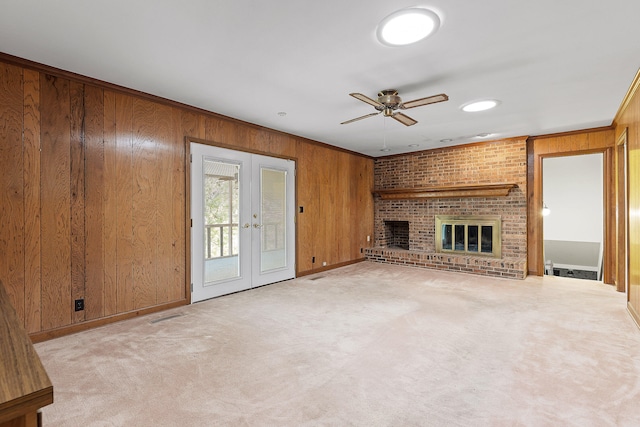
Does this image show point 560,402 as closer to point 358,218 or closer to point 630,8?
point 630,8

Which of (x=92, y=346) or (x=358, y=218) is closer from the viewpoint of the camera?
(x=92, y=346)

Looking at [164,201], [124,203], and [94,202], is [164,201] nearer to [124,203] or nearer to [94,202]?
[124,203]

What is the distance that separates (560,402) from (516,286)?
3120mm

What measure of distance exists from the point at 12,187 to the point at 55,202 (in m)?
0.30

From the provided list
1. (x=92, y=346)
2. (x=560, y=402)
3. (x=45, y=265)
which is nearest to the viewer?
(x=560, y=402)

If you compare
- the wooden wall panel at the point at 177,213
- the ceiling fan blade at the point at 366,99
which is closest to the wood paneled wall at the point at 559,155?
the ceiling fan blade at the point at 366,99

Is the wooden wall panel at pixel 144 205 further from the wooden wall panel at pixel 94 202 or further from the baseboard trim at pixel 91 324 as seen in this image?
the wooden wall panel at pixel 94 202

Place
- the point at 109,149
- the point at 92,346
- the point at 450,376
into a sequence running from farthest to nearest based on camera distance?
the point at 109,149
the point at 92,346
the point at 450,376

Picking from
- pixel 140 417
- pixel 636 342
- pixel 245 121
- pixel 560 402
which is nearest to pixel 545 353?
pixel 560 402

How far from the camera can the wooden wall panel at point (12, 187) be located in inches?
101

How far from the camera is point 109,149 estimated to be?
314 centimetres

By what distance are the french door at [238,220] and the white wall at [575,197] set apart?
19.3 feet

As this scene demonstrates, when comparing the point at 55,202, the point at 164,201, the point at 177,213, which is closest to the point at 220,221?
the point at 177,213

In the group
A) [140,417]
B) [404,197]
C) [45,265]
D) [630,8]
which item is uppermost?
[630,8]
